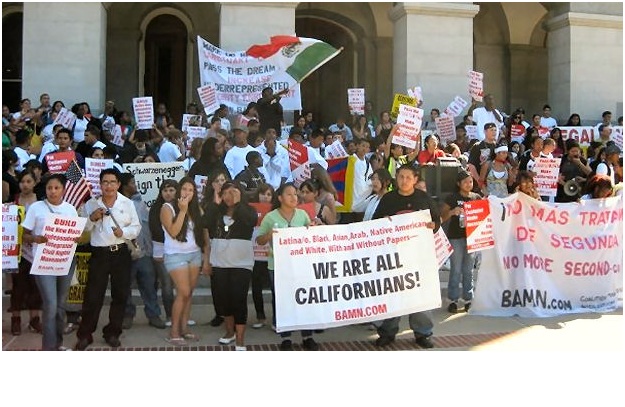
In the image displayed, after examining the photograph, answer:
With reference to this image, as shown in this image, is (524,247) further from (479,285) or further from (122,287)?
(122,287)

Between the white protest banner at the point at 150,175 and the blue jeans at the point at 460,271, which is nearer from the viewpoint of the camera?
the blue jeans at the point at 460,271

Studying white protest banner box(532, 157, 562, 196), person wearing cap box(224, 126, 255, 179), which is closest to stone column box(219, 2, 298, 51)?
person wearing cap box(224, 126, 255, 179)

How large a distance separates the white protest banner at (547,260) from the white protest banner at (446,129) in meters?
5.36

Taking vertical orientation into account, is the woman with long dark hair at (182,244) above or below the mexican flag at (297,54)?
below

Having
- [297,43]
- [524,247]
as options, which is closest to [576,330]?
[524,247]

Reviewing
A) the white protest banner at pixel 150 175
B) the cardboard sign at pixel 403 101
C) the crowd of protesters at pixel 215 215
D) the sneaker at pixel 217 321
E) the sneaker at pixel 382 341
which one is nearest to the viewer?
the crowd of protesters at pixel 215 215

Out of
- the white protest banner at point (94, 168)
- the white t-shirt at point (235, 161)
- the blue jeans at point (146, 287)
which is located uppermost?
the white t-shirt at point (235, 161)

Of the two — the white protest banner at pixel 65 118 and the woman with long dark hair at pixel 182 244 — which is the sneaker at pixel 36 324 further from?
the white protest banner at pixel 65 118

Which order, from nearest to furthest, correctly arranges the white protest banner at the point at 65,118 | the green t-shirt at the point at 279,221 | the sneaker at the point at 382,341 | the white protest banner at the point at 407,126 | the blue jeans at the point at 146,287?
the green t-shirt at the point at 279,221 < the sneaker at the point at 382,341 < the blue jeans at the point at 146,287 < the white protest banner at the point at 407,126 < the white protest banner at the point at 65,118

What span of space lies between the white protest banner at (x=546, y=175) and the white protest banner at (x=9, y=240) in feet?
23.9

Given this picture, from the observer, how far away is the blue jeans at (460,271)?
8633 mm

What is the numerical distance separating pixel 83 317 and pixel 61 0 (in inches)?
373

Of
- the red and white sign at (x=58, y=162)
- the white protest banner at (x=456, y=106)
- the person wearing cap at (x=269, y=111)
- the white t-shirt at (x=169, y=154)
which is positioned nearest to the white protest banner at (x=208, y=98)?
the person wearing cap at (x=269, y=111)

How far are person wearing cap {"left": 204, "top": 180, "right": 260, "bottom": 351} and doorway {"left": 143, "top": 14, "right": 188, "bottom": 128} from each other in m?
13.4
